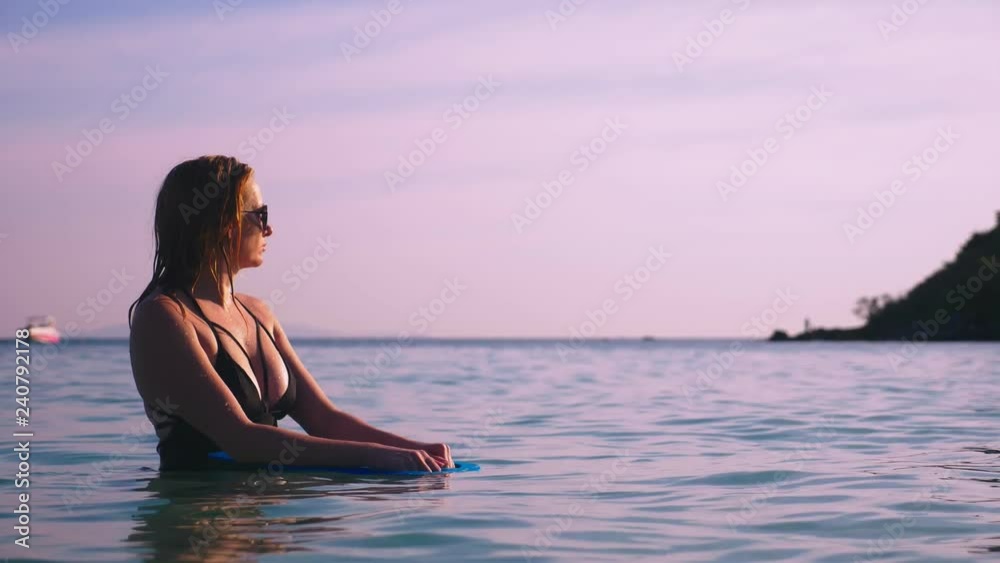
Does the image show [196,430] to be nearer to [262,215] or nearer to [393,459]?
[393,459]

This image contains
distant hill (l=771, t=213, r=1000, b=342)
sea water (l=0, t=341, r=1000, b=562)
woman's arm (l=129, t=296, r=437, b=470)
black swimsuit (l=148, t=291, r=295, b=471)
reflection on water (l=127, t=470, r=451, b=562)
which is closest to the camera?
reflection on water (l=127, t=470, r=451, b=562)

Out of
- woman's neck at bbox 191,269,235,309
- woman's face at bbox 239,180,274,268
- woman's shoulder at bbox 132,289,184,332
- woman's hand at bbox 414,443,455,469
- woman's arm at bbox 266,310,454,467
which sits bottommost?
woman's hand at bbox 414,443,455,469

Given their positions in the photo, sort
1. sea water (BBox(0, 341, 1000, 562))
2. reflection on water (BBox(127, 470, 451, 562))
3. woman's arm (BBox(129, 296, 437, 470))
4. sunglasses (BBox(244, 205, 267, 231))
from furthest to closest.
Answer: sunglasses (BBox(244, 205, 267, 231)) → woman's arm (BBox(129, 296, 437, 470)) → sea water (BBox(0, 341, 1000, 562)) → reflection on water (BBox(127, 470, 451, 562))

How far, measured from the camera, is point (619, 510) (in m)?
5.10

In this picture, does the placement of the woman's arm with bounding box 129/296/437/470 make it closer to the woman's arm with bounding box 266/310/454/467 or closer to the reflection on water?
the reflection on water

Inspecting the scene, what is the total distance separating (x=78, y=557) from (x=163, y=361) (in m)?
1.01

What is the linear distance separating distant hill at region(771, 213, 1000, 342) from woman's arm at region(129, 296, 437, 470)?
9259 centimetres

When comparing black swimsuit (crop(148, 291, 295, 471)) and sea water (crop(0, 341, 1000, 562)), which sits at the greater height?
black swimsuit (crop(148, 291, 295, 471))

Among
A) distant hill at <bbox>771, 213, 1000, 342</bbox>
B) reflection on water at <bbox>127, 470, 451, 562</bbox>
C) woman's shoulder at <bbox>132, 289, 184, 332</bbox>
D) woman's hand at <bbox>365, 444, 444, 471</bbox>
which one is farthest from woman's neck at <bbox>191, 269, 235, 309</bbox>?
distant hill at <bbox>771, 213, 1000, 342</bbox>

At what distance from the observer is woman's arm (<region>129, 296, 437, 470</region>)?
4621 millimetres

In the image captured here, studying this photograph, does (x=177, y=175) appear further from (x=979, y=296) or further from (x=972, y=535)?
(x=979, y=296)

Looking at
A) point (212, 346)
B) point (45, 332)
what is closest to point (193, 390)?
point (212, 346)

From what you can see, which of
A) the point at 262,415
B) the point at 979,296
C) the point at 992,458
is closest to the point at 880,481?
the point at 992,458

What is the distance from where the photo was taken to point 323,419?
5.48 meters
